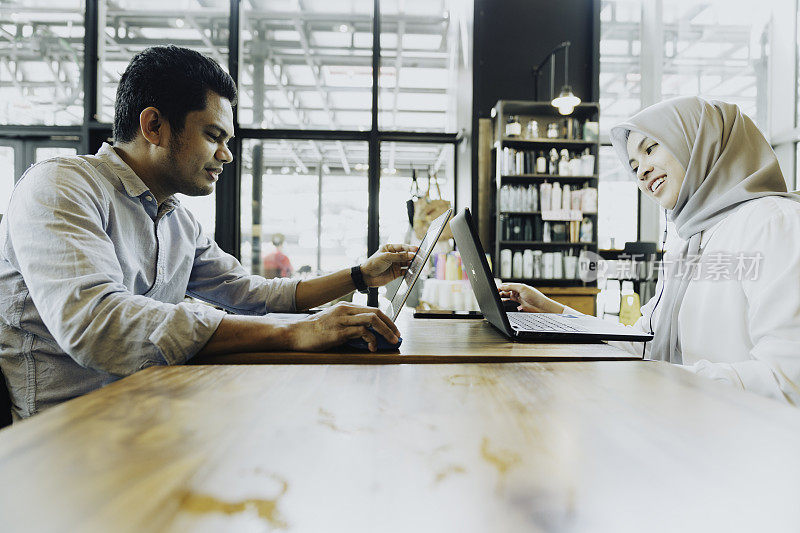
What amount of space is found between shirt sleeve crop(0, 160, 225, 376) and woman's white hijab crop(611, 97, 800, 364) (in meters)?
1.25

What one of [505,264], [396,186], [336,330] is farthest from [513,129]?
[336,330]

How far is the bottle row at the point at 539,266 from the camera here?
464 centimetres

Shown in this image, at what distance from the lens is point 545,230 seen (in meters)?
4.64

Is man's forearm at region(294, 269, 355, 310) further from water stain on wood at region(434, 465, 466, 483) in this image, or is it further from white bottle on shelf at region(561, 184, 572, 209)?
white bottle on shelf at region(561, 184, 572, 209)

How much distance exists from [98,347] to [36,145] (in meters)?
5.66

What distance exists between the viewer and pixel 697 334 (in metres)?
1.27

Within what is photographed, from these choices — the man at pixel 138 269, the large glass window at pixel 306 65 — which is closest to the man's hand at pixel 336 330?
the man at pixel 138 269

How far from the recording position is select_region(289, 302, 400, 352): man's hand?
948 millimetres

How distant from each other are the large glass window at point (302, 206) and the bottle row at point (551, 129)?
1.67 metres

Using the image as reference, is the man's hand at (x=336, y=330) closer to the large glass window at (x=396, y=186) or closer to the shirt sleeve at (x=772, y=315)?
the shirt sleeve at (x=772, y=315)

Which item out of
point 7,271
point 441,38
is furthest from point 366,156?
point 7,271

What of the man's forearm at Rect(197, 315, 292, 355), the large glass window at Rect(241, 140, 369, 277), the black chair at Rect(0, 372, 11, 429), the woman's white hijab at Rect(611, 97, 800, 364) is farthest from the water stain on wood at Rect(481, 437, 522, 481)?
the large glass window at Rect(241, 140, 369, 277)

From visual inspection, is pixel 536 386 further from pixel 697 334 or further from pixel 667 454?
pixel 697 334

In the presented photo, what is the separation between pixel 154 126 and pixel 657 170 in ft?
5.27
